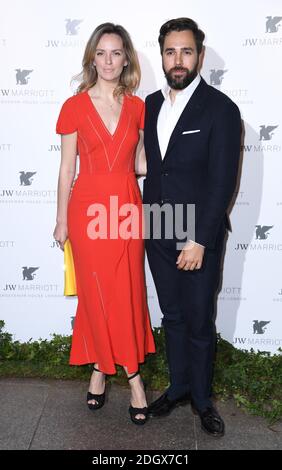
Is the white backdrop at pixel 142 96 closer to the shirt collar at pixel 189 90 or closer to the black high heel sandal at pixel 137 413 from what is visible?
the shirt collar at pixel 189 90

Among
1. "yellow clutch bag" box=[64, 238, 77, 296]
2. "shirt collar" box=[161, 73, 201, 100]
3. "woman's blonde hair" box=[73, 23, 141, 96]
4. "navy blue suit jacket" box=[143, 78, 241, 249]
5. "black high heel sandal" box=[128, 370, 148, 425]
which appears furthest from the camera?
"yellow clutch bag" box=[64, 238, 77, 296]

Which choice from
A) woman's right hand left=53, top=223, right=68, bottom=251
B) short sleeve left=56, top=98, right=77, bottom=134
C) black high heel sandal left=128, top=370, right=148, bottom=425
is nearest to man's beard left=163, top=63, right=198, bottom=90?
short sleeve left=56, top=98, right=77, bottom=134

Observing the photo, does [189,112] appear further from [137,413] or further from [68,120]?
[137,413]

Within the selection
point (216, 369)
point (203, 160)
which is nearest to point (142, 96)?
point (203, 160)

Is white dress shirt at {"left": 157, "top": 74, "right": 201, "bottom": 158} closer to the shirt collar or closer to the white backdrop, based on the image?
the shirt collar

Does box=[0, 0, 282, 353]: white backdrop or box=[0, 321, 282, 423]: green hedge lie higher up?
box=[0, 0, 282, 353]: white backdrop

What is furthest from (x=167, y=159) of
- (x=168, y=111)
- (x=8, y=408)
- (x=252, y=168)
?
(x=8, y=408)

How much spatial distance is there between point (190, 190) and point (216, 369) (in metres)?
1.38

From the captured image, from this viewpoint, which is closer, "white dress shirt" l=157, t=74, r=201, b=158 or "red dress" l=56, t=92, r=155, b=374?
"white dress shirt" l=157, t=74, r=201, b=158

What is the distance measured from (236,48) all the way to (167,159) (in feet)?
3.67

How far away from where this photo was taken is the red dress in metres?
2.95

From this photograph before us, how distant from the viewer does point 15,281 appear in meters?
3.87

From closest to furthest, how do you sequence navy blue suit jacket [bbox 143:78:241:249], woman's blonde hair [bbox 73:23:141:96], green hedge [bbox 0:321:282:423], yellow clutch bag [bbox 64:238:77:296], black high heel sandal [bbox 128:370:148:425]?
1. navy blue suit jacket [bbox 143:78:241:249]
2. woman's blonde hair [bbox 73:23:141:96]
3. black high heel sandal [bbox 128:370:148:425]
4. yellow clutch bag [bbox 64:238:77:296]
5. green hedge [bbox 0:321:282:423]

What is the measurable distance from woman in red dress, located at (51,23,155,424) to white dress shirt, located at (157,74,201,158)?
0.68 ft
